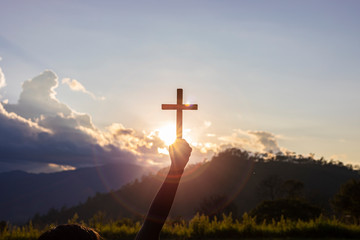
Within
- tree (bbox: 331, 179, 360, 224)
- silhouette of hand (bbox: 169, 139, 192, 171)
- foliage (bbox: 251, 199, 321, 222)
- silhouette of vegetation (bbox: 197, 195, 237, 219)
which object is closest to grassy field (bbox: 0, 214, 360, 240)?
silhouette of hand (bbox: 169, 139, 192, 171)

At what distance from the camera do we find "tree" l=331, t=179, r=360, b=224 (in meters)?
51.5

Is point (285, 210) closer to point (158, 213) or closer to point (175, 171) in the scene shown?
point (175, 171)

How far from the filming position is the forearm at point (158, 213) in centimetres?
336

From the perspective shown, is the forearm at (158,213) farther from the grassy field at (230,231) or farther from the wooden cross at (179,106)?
the grassy field at (230,231)

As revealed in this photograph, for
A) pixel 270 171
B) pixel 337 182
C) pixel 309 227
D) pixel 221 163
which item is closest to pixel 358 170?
pixel 337 182

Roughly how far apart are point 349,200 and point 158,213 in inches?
2246

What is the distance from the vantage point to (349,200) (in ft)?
172

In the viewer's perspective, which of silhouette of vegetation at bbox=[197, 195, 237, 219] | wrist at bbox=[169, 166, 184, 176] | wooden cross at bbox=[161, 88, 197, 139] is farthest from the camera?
silhouette of vegetation at bbox=[197, 195, 237, 219]

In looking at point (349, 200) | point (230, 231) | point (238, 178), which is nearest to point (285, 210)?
point (230, 231)

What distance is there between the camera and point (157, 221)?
336 centimetres

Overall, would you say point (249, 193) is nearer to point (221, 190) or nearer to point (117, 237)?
point (221, 190)

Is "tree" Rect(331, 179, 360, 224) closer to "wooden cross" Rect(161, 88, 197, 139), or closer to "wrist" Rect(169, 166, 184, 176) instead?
"wooden cross" Rect(161, 88, 197, 139)

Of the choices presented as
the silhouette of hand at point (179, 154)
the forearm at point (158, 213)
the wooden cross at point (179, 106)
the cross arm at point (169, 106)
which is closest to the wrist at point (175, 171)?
the silhouette of hand at point (179, 154)

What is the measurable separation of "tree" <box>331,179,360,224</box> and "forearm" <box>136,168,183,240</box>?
55475mm
